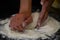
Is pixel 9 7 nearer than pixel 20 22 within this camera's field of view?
No

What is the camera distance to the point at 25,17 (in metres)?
0.95

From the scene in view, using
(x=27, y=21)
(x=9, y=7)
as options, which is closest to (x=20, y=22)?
(x=27, y=21)

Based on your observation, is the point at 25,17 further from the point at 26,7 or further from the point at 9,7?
the point at 9,7

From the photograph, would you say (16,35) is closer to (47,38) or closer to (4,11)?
(47,38)

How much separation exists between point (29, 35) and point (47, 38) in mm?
81

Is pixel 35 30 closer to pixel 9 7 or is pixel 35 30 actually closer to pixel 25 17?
pixel 25 17

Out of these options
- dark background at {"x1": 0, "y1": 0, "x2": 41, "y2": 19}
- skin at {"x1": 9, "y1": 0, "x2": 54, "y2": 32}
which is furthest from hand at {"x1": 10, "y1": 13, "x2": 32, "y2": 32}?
dark background at {"x1": 0, "y1": 0, "x2": 41, "y2": 19}

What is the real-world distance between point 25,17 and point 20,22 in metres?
0.04

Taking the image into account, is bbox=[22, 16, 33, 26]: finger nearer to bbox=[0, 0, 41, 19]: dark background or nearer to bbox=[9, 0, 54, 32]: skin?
bbox=[9, 0, 54, 32]: skin

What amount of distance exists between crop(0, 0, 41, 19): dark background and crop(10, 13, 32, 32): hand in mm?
146

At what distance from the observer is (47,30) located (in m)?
0.96

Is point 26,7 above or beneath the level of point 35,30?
above

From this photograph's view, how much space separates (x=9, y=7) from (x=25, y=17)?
10.0 inches

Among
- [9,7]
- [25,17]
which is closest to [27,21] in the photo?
[25,17]
